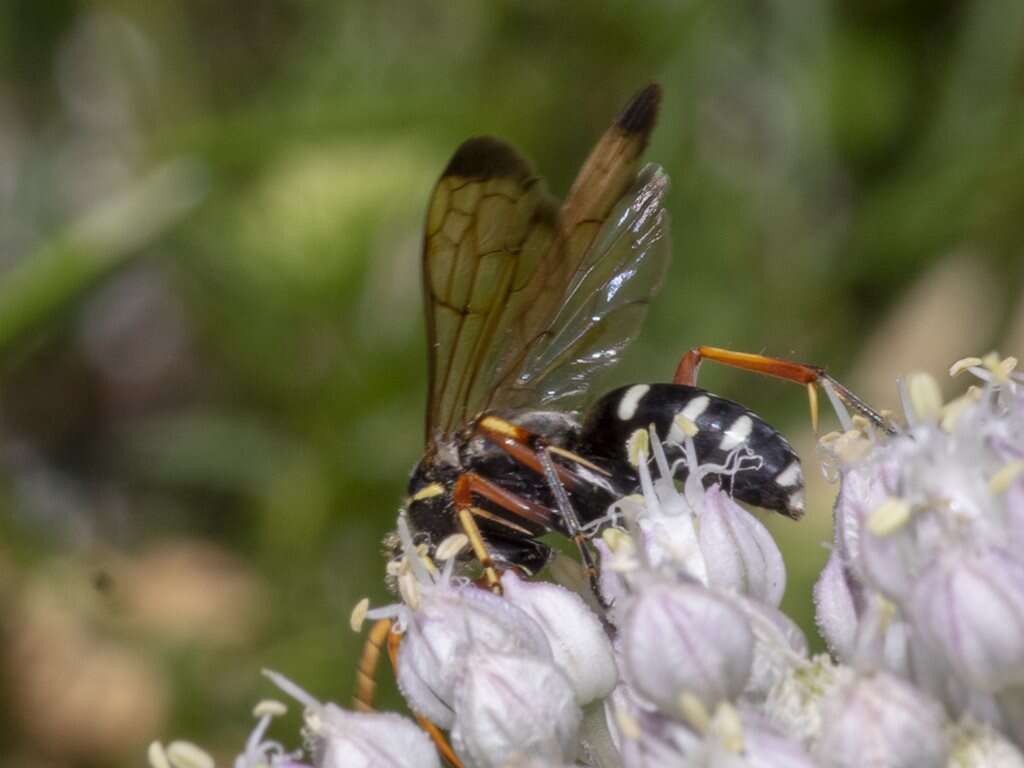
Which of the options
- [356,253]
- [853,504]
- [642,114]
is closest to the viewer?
[853,504]

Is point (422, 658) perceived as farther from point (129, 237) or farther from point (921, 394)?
point (129, 237)

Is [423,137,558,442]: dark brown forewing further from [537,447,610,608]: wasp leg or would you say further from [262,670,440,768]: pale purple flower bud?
[262,670,440,768]: pale purple flower bud

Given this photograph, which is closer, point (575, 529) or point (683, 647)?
point (683, 647)

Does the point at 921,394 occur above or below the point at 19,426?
below

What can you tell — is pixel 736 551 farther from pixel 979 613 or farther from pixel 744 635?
pixel 979 613

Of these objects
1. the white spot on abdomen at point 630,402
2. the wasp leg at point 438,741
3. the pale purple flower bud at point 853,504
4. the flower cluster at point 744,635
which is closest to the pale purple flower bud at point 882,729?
the flower cluster at point 744,635

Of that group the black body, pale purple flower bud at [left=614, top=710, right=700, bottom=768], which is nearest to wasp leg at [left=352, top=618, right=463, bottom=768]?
the black body

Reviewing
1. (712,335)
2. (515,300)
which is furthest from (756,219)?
(515,300)

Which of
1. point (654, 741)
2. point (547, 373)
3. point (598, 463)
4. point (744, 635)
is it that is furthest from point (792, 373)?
point (654, 741)
